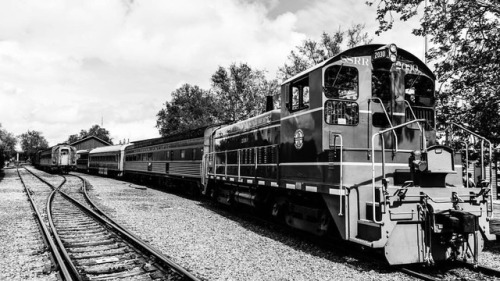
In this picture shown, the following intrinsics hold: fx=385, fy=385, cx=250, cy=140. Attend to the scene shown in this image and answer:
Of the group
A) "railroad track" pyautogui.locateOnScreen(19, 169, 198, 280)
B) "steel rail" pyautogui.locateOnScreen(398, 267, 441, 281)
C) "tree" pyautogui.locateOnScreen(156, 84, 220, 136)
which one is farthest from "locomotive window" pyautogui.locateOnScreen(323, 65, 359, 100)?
"tree" pyautogui.locateOnScreen(156, 84, 220, 136)

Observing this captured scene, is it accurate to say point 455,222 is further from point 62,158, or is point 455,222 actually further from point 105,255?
point 62,158

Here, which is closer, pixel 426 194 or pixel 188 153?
pixel 426 194

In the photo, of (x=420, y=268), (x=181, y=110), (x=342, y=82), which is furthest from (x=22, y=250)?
(x=181, y=110)

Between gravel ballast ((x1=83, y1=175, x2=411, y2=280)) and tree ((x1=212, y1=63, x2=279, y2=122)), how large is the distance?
36326 millimetres

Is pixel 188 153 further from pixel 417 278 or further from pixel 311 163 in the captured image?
pixel 417 278

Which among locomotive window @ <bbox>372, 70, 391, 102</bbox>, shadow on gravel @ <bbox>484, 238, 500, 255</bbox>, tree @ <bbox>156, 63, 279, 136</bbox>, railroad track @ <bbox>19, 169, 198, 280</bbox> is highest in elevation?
tree @ <bbox>156, 63, 279, 136</bbox>

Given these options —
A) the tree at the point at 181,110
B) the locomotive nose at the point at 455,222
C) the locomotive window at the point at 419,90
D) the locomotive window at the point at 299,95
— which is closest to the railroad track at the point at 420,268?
the locomotive nose at the point at 455,222

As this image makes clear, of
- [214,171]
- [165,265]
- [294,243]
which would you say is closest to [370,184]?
[294,243]

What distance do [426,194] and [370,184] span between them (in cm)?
87

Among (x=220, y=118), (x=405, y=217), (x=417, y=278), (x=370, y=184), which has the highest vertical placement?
(x=220, y=118)

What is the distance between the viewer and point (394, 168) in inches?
270

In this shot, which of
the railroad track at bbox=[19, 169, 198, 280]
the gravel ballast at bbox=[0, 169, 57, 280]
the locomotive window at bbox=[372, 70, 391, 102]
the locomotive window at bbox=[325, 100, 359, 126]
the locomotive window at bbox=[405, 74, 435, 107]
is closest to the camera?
the railroad track at bbox=[19, 169, 198, 280]

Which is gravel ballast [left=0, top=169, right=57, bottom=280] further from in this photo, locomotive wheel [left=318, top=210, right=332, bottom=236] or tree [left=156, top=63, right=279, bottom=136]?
tree [left=156, top=63, right=279, bottom=136]

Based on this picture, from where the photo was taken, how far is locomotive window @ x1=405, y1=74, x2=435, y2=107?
24.6ft
